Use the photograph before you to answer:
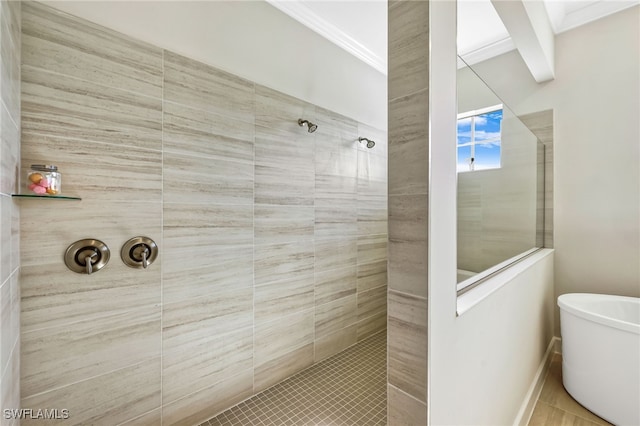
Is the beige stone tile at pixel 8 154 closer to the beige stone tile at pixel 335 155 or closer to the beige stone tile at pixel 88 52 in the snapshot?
the beige stone tile at pixel 88 52

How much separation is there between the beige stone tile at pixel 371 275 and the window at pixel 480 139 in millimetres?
1326

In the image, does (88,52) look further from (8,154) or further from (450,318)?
(450,318)

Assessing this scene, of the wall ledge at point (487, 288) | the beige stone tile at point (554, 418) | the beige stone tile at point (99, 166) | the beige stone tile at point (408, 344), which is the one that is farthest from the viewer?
the beige stone tile at point (554, 418)

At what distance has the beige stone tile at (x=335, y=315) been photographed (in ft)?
7.00

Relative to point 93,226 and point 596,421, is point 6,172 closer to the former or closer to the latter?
point 93,226

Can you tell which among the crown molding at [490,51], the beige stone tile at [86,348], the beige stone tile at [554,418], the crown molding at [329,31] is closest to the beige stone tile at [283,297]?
the beige stone tile at [86,348]

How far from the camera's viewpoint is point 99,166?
1.19 metres

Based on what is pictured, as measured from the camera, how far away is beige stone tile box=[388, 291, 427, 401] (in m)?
0.75

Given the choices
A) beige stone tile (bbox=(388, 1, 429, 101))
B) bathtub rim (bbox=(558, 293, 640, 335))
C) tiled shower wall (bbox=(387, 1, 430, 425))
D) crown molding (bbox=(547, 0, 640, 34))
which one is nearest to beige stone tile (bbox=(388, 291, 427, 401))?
tiled shower wall (bbox=(387, 1, 430, 425))

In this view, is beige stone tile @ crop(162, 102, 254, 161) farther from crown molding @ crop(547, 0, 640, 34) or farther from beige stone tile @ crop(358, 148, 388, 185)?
crown molding @ crop(547, 0, 640, 34)

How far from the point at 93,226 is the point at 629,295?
3.61 metres

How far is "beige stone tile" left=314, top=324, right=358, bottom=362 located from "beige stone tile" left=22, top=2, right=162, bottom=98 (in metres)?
1.97

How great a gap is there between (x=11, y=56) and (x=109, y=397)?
139 cm

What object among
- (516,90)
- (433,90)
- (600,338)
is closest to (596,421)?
(600,338)
